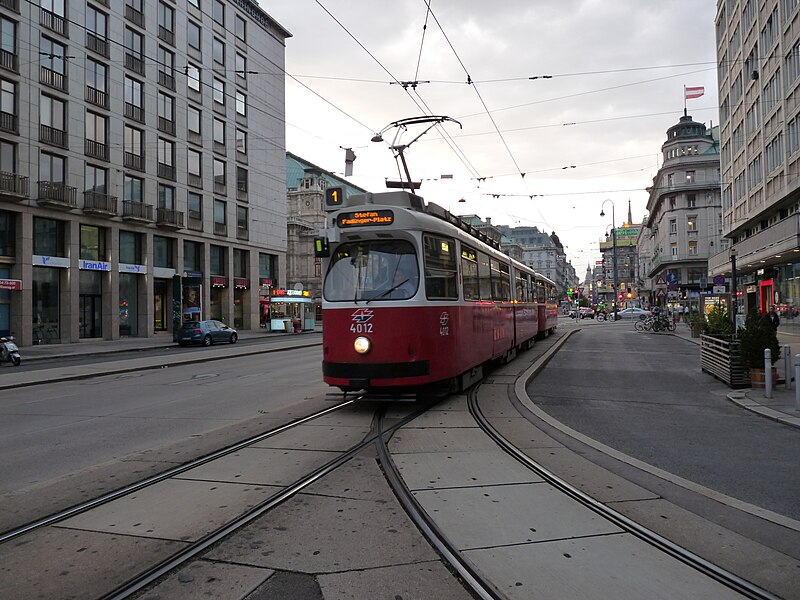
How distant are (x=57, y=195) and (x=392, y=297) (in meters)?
28.1

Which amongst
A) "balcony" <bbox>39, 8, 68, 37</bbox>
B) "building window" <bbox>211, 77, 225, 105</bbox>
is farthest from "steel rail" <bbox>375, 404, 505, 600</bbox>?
"building window" <bbox>211, 77, 225, 105</bbox>

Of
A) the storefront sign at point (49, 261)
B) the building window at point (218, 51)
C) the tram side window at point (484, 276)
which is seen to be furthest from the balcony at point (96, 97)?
the tram side window at point (484, 276)

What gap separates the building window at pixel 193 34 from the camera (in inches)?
1577

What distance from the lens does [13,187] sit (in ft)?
92.7

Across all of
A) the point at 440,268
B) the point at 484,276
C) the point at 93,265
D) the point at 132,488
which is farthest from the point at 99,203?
the point at 132,488

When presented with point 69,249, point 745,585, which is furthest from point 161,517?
point 69,249

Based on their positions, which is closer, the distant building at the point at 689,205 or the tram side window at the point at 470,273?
the tram side window at the point at 470,273

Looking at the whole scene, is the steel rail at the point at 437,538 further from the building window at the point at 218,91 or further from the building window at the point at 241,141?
the building window at the point at 241,141

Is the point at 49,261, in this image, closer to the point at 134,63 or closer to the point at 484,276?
the point at 134,63

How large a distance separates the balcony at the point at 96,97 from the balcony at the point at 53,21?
9.47 ft

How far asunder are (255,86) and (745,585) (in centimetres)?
4837

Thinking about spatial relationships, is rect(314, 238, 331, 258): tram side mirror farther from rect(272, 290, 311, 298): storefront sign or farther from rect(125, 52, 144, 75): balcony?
rect(272, 290, 311, 298): storefront sign

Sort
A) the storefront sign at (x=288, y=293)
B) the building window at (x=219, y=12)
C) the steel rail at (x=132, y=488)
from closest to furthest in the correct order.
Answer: the steel rail at (x=132, y=488), the building window at (x=219, y=12), the storefront sign at (x=288, y=293)

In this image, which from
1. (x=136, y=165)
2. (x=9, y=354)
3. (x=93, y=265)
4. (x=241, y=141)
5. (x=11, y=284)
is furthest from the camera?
(x=241, y=141)
